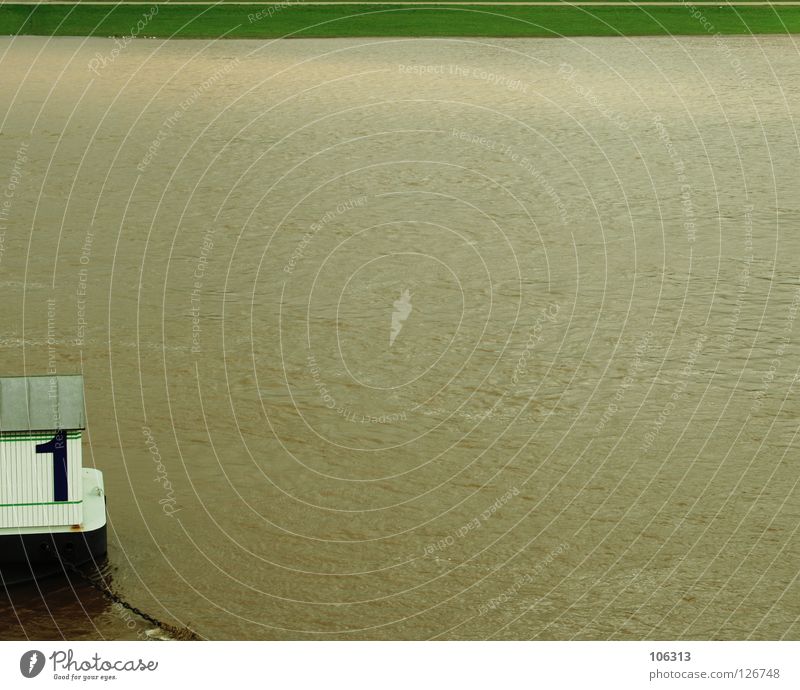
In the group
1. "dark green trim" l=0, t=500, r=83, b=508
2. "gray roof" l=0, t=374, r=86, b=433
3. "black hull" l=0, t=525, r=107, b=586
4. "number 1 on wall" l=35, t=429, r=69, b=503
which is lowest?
"black hull" l=0, t=525, r=107, b=586

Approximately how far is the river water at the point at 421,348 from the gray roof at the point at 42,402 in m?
1.78

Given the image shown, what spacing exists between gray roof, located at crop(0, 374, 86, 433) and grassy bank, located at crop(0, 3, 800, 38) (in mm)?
37754

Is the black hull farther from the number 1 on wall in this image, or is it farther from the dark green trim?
the number 1 on wall

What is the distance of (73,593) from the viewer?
46.1 ft

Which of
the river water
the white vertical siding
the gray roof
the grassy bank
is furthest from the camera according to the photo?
the grassy bank

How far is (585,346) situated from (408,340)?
2791mm

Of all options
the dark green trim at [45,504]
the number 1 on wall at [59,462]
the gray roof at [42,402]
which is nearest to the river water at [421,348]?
the dark green trim at [45,504]

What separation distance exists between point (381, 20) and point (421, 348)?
33815 mm

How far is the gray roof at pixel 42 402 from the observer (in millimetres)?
13758

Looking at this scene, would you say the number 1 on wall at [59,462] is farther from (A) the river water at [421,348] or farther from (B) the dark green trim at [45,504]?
(A) the river water at [421,348]

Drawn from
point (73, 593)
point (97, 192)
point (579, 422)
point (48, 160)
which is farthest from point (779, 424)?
point (48, 160)

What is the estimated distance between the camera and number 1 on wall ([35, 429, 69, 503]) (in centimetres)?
1391

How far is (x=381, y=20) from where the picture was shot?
53.0m

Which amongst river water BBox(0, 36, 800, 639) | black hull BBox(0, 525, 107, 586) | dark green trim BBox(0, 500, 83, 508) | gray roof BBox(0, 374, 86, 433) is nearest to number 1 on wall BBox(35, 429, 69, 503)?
dark green trim BBox(0, 500, 83, 508)
